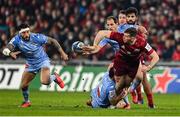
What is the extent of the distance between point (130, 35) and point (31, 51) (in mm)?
4526

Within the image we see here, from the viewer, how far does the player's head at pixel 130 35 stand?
54.2 feet

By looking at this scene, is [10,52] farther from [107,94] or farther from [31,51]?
[107,94]

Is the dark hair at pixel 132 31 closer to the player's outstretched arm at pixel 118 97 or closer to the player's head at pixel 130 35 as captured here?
the player's head at pixel 130 35

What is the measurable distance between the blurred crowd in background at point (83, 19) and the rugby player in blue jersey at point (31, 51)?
11.0 metres

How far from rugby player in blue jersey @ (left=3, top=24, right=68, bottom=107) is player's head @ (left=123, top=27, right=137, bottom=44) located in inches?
120

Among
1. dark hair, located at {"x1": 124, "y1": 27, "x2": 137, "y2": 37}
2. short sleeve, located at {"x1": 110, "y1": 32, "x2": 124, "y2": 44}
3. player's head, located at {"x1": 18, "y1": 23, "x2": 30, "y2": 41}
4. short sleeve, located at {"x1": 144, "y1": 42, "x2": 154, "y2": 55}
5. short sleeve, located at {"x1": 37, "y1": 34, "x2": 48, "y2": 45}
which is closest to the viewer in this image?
dark hair, located at {"x1": 124, "y1": 27, "x2": 137, "y2": 37}

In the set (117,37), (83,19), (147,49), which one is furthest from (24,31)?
(83,19)

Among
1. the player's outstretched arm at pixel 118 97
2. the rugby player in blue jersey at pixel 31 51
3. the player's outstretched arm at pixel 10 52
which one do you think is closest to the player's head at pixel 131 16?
the player's outstretched arm at pixel 118 97

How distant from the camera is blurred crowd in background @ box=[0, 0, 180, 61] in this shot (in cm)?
3194

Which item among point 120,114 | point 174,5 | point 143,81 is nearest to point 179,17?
point 174,5

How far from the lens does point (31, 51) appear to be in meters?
20.3

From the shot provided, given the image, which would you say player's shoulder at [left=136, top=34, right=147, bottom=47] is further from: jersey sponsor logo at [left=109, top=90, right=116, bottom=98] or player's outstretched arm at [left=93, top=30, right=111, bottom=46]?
jersey sponsor logo at [left=109, top=90, right=116, bottom=98]

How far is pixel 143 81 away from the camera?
19.0 m

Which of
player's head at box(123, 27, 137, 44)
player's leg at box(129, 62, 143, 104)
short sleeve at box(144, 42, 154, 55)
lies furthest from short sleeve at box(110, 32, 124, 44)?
player's leg at box(129, 62, 143, 104)
